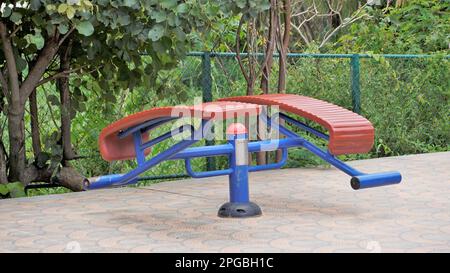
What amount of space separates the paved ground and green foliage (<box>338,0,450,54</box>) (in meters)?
4.71

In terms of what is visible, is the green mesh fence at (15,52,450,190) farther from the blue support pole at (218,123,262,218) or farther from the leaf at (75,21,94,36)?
the blue support pole at (218,123,262,218)

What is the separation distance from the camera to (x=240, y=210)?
6105 millimetres

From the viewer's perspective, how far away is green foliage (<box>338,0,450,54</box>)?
1280 cm

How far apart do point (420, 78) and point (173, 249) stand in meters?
7.05

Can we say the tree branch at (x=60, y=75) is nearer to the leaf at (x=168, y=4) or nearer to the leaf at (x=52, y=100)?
the leaf at (x=52, y=100)

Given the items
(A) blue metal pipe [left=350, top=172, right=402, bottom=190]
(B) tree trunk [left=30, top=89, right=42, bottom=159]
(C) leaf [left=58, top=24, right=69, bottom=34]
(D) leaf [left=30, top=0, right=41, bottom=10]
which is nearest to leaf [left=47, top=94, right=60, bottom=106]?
(B) tree trunk [left=30, top=89, right=42, bottom=159]

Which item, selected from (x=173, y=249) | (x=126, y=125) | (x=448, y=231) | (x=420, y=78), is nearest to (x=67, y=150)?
(x=126, y=125)

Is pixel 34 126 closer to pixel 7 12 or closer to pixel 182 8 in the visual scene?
pixel 7 12

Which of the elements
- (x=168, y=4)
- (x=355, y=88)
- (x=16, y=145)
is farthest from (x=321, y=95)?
(x=16, y=145)

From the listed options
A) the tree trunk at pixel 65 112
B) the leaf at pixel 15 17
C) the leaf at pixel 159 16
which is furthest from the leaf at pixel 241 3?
the leaf at pixel 15 17

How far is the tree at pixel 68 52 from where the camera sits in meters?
6.98

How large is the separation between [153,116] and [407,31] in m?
8.60

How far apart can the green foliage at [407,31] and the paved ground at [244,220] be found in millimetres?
4713

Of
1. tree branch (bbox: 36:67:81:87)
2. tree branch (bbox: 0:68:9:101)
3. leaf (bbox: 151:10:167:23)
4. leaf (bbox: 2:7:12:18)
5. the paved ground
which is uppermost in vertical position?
leaf (bbox: 2:7:12:18)
